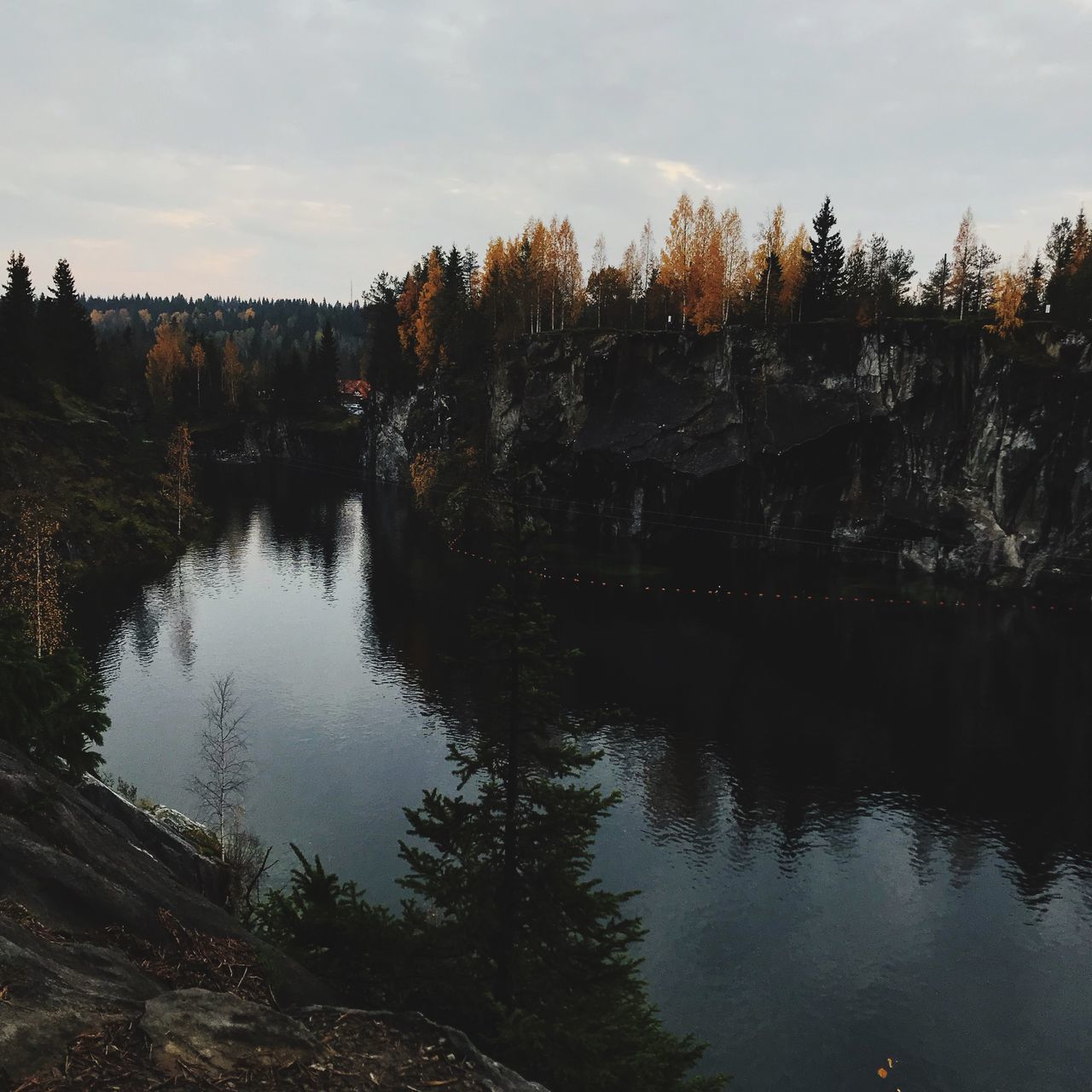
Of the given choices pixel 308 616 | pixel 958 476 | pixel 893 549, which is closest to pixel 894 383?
pixel 958 476

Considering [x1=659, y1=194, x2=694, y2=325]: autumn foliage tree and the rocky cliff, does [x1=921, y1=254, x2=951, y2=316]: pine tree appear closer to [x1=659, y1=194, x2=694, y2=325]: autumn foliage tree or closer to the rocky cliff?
[x1=659, y1=194, x2=694, y2=325]: autumn foliage tree

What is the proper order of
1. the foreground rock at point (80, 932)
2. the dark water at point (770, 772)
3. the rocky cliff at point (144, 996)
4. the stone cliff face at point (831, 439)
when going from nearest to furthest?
1. the rocky cliff at point (144, 996)
2. the foreground rock at point (80, 932)
3. the dark water at point (770, 772)
4. the stone cliff face at point (831, 439)

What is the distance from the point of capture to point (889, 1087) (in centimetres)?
2745

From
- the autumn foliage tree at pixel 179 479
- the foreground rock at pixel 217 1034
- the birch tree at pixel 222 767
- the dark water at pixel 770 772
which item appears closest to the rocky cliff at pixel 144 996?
the foreground rock at pixel 217 1034

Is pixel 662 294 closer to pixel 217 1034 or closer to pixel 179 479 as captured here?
pixel 179 479

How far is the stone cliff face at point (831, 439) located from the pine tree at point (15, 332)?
59991 millimetres

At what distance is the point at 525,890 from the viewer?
1639cm

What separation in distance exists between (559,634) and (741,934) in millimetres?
37727

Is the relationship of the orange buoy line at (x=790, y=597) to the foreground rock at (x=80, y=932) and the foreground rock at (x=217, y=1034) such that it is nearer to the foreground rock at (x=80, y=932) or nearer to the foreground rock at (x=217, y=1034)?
the foreground rock at (x=80, y=932)

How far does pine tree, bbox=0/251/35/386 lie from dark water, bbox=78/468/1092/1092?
108 ft

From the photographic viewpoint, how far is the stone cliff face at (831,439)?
8494 centimetres

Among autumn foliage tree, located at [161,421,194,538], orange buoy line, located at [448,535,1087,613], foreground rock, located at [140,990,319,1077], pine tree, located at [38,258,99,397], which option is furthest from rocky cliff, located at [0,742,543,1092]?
pine tree, located at [38,258,99,397]

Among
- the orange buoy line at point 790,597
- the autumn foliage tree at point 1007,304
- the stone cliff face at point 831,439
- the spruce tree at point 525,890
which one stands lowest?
the orange buoy line at point 790,597

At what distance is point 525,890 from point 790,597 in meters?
72.2
